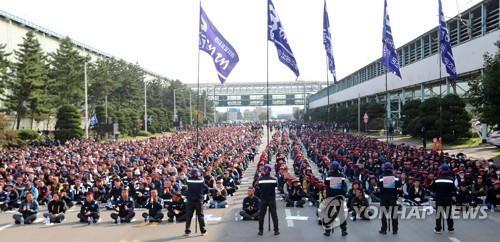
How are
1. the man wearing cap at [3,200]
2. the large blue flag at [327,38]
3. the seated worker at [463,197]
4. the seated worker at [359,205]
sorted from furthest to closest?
the large blue flag at [327,38] → the man wearing cap at [3,200] → the seated worker at [463,197] → the seated worker at [359,205]

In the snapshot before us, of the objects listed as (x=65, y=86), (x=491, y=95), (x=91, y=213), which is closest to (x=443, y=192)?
(x=91, y=213)

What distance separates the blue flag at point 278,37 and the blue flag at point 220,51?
1.74 meters

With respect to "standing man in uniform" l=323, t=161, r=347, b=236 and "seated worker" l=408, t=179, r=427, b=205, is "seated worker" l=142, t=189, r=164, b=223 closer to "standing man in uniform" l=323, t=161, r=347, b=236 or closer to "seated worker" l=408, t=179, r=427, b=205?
"standing man in uniform" l=323, t=161, r=347, b=236

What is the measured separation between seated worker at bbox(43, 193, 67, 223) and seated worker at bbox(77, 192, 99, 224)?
1.73 ft

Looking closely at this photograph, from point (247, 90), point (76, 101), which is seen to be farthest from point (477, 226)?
point (247, 90)

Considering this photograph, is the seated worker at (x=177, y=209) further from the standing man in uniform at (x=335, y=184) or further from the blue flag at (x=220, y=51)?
the blue flag at (x=220, y=51)

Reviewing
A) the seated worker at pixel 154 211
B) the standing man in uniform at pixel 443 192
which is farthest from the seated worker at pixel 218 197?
the standing man in uniform at pixel 443 192

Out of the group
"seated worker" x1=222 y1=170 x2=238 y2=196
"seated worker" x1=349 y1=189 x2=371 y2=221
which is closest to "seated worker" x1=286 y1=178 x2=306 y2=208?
"seated worker" x1=349 y1=189 x2=371 y2=221

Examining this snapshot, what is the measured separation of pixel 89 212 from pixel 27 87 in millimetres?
36130

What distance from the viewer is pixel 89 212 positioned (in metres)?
14.2

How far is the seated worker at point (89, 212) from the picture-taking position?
14188 millimetres

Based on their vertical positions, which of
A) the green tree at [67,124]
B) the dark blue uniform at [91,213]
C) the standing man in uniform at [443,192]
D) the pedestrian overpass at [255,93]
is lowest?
the dark blue uniform at [91,213]

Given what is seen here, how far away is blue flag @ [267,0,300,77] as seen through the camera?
70.9 ft

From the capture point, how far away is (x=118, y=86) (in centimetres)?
6781
